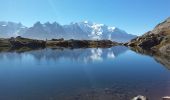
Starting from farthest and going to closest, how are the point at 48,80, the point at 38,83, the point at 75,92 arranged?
the point at 48,80
the point at 38,83
the point at 75,92

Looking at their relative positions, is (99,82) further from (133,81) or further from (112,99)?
(112,99)

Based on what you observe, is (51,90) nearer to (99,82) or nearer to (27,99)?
(27,99)

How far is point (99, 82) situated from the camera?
6259 cm

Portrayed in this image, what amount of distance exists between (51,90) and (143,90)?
18.4m

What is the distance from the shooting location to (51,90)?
2047 inches

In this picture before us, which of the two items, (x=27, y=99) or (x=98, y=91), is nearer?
(x=27, y=99)

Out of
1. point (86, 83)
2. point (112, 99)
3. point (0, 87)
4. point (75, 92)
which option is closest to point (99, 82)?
point (86, 83)

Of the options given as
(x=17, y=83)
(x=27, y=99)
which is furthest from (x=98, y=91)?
(x=17, y=83)

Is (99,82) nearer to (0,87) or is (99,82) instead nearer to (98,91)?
(98,91)

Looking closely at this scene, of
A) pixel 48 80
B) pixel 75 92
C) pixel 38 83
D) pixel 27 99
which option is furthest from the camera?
pixel 48 80

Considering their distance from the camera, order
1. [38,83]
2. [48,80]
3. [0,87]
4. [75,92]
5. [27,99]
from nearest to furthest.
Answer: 1. [27,99]
2. [75,92]
3. [0,87]
4. [38,83]
5. [48,80]

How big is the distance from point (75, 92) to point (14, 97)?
37.1 feet

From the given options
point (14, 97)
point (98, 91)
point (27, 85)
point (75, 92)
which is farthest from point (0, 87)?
point (98, 91)

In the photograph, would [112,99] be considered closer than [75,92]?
Yes
